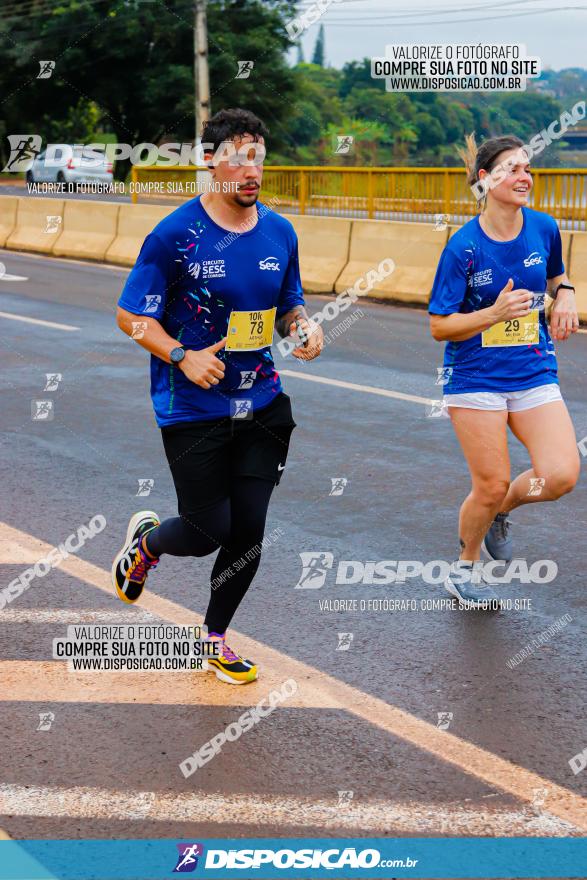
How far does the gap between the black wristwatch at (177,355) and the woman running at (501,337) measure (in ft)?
4.52

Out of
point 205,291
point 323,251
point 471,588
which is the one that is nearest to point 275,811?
point 205,291

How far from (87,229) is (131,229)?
1.36m

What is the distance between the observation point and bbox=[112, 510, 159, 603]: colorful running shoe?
17.7ft

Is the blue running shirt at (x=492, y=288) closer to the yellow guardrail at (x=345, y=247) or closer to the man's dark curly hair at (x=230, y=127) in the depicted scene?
the man's dark curly hair at (x=230, y=127)

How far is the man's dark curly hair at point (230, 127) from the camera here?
4621 millimetres

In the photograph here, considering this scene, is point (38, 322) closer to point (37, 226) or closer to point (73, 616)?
point (37, 226)

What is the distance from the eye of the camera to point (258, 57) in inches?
2219

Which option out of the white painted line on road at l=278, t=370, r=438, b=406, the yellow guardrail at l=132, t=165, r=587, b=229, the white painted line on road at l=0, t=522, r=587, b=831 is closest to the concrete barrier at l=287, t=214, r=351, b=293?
the yellow guardrail at l=132, t=165, r=587, b=229

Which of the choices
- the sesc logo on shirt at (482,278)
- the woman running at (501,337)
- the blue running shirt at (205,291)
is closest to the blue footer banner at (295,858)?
the blue running shirt at (205,291)

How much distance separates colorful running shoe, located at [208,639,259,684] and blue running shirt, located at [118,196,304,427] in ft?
2.92

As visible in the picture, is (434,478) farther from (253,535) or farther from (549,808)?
(549,808)

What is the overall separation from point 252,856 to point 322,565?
2816 mm

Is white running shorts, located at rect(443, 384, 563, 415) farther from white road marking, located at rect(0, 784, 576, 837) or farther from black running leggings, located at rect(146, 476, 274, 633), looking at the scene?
white road marking, located at rect(0, 784, 576, 837)

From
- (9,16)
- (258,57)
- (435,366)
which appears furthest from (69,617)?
(9,16)
